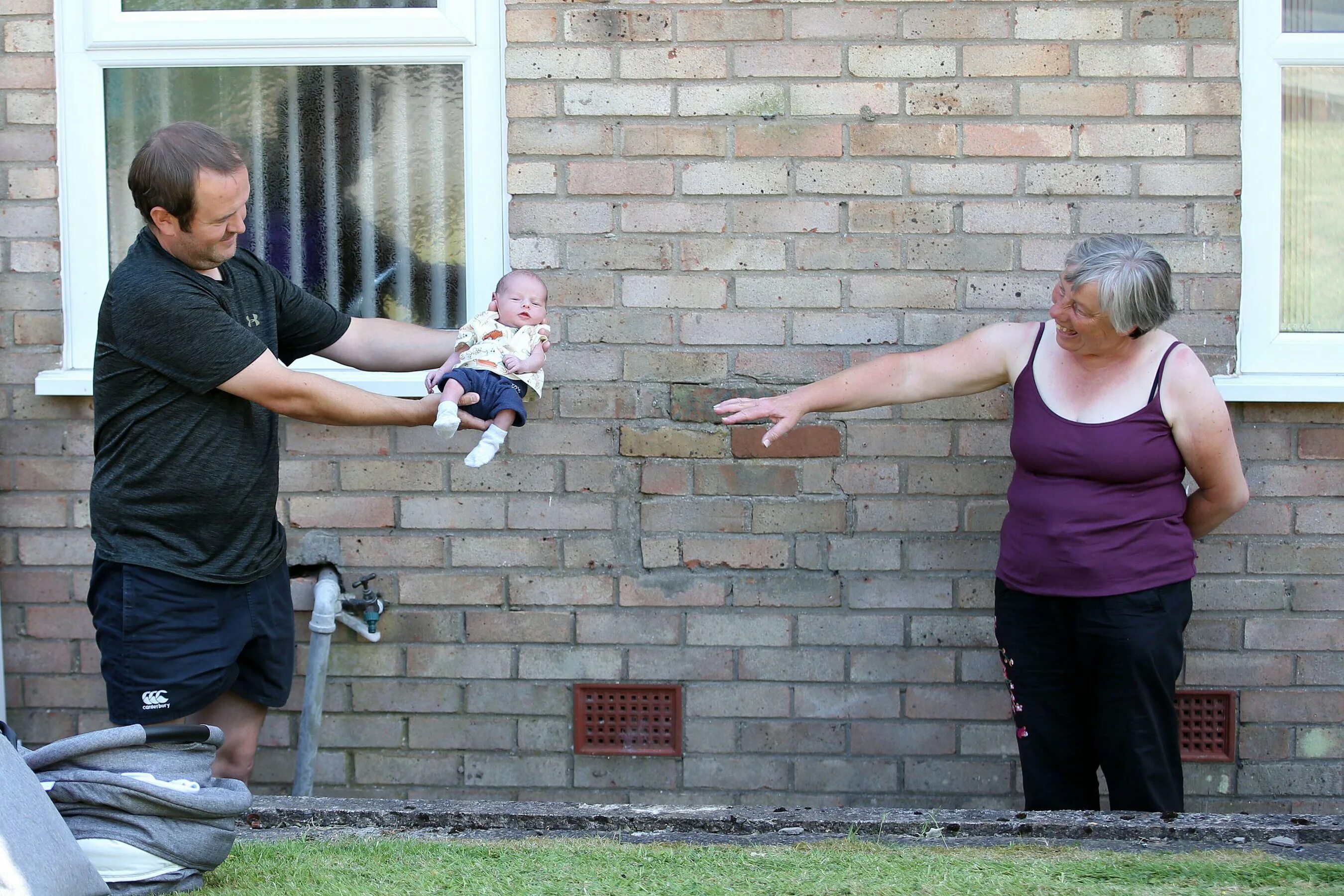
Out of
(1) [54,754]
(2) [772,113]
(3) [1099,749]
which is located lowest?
(3) [1099,749]

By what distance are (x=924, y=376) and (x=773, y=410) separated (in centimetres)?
44

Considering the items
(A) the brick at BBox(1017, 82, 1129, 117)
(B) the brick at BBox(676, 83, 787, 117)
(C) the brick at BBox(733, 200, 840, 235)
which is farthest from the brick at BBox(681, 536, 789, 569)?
(A) the brick at BBox(1017, 82, 1129, 117)

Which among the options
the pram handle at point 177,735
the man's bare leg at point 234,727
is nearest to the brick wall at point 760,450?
the man's bare leg at point 234,727

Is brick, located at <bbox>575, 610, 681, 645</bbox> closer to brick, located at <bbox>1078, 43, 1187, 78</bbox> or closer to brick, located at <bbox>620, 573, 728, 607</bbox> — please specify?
brick, located at <bbox>620, 573, 728, 607</bbox>

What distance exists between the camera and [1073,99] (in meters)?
3.58

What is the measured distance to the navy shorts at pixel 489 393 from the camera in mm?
2879

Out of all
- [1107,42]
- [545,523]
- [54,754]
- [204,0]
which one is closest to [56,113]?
[204,0]

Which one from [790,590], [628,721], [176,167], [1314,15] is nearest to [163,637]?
[176,167]

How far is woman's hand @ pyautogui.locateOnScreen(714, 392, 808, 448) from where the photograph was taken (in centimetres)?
314

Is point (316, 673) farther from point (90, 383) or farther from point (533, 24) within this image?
point (533, 24)

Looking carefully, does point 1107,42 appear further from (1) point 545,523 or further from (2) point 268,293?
→ (2) point 268,293

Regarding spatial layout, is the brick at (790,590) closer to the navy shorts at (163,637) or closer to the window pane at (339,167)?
the window pane at (339,167)

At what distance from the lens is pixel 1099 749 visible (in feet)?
10.5

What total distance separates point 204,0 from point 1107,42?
2661 mm
